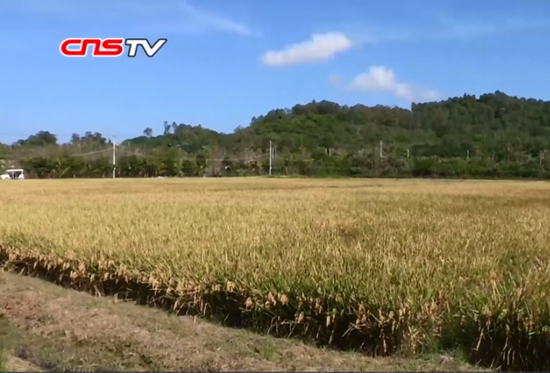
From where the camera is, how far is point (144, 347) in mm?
5094

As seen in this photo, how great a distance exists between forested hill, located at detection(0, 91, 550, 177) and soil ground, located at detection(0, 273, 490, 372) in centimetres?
5564

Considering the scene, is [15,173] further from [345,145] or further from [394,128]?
[394,128]

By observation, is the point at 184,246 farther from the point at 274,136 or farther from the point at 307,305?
the point at 274,136

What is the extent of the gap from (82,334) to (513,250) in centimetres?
611

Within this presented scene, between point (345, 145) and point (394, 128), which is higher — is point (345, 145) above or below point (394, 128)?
below

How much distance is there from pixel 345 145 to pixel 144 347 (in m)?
86.4

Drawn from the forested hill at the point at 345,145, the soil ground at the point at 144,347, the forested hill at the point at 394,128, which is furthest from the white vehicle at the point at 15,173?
the soil ground at the point at 144,347

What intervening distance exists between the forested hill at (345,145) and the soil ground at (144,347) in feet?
183

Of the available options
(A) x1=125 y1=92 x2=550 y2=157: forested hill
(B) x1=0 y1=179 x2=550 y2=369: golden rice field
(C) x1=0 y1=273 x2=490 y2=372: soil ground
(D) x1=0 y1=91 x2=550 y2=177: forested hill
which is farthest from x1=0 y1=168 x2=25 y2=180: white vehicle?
(C) x1=0 y1=273 x2=490 y2=372: soil ground

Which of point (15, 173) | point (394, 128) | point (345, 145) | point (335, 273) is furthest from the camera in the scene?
point (394, 128)

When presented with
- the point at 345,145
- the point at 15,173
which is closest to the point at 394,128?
the point at 345,145

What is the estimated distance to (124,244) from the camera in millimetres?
8641

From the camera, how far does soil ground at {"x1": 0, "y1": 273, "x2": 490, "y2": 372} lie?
15.4 feet

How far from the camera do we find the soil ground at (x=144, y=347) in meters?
4.68
